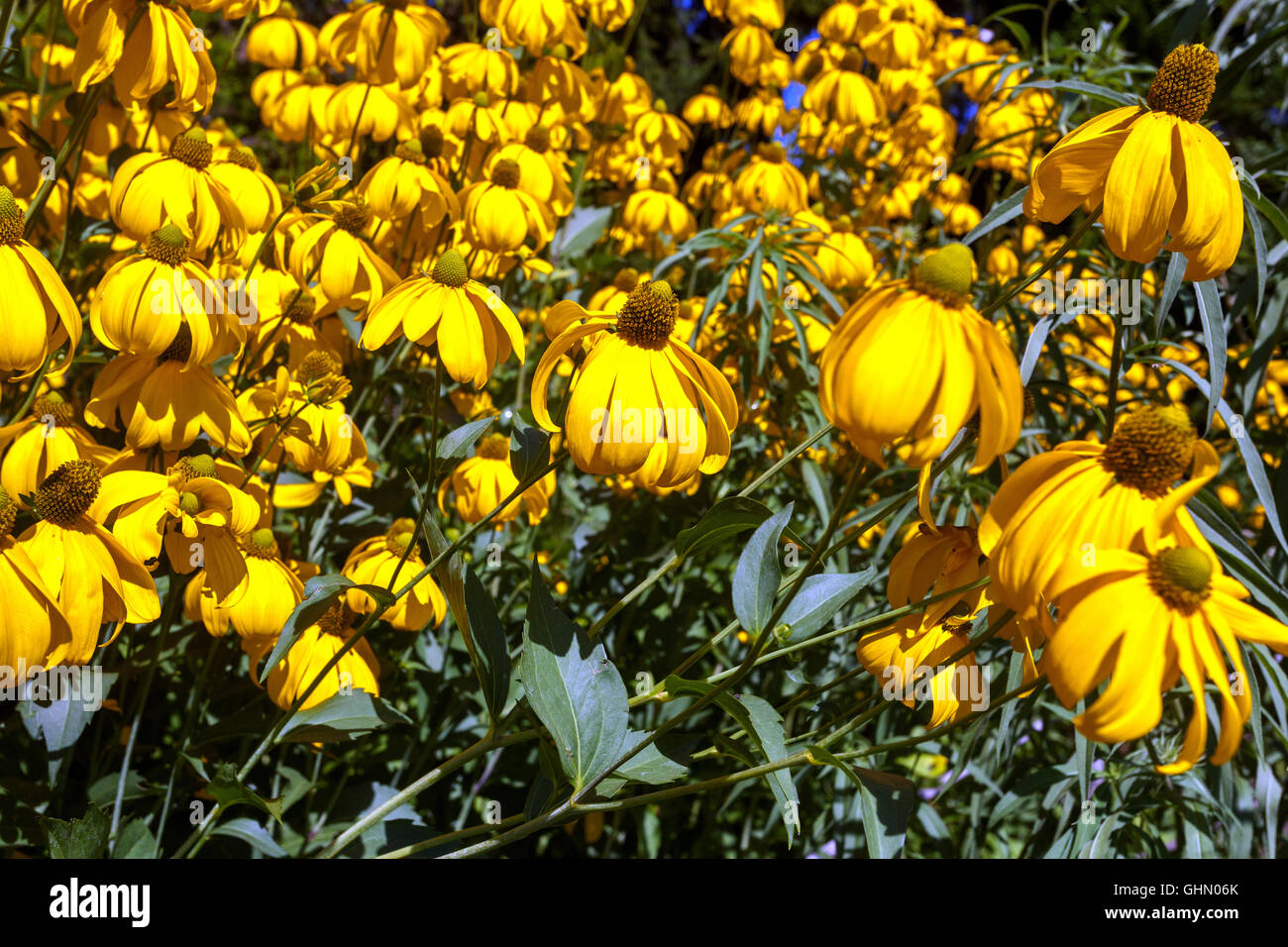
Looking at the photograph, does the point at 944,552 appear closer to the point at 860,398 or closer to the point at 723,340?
the point at 860,398

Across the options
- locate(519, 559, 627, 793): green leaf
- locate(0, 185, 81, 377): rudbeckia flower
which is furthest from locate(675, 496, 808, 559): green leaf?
locate(0, 185, 81, 377): rudbeckia flower

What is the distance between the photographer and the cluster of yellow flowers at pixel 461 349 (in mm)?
771

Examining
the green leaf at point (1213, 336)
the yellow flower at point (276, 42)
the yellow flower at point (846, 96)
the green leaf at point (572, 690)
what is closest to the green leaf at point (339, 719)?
the green leaf at point (572, 690)

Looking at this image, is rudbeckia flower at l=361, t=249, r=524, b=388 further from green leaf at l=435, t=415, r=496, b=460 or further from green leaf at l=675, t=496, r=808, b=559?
green leaf at l=675, t=496, r=808, b=559

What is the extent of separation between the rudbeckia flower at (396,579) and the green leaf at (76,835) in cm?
39

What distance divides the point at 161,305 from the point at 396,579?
1.50ft

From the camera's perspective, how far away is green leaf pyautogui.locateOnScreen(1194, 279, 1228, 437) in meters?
1.23

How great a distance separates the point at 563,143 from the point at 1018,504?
1.86m

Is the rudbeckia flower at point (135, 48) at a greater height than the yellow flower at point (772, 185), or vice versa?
the yellow flower at point (772, 185)

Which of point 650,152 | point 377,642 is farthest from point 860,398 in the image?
point 650,152

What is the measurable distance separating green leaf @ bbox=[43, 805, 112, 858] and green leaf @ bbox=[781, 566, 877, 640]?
837mm

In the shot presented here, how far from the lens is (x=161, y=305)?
3.76ft

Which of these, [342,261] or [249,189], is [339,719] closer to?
[342,261]

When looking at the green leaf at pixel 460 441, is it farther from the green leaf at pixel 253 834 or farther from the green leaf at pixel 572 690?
the green leaf at pixel 253 834
